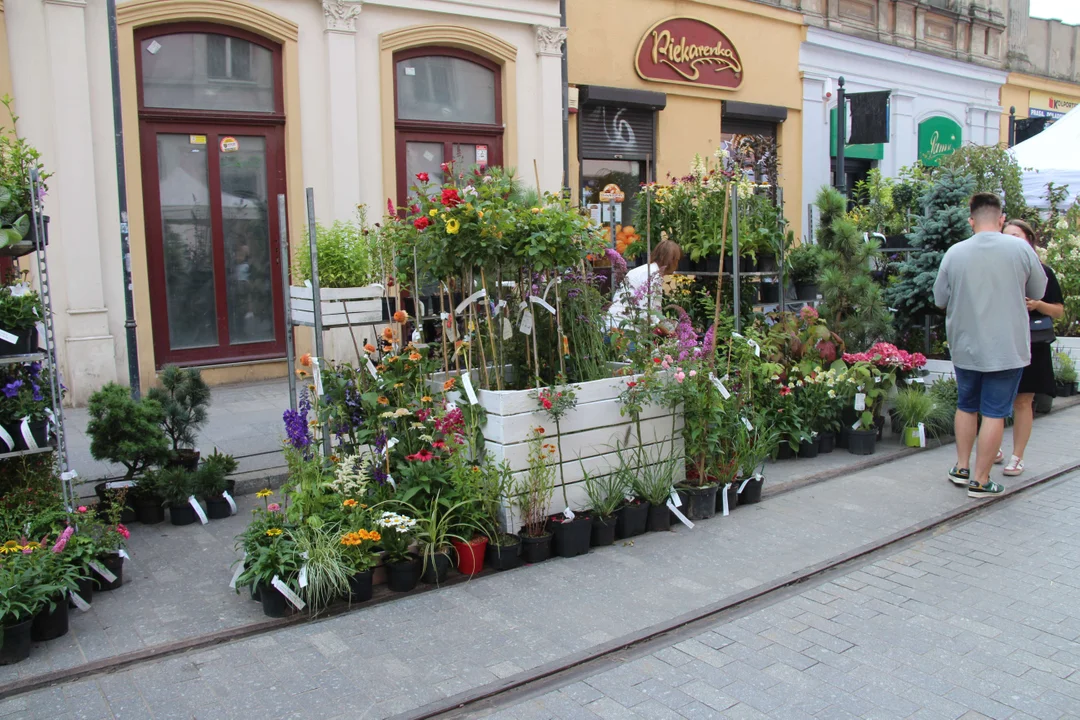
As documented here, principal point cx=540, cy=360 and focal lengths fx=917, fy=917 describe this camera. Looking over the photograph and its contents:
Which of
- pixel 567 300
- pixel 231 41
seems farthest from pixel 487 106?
pixel 567 300

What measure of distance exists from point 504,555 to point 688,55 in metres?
10.9

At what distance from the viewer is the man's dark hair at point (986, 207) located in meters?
6.03

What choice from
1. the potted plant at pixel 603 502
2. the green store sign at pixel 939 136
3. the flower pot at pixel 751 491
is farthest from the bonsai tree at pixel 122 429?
the green store sign at pixel 939 136

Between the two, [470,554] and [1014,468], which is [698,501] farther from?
[1014,468]

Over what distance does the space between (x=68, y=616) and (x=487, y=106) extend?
339 inches

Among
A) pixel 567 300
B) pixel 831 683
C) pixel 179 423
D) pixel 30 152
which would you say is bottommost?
pixel 831 683

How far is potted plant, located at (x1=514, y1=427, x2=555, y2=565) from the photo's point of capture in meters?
4.92

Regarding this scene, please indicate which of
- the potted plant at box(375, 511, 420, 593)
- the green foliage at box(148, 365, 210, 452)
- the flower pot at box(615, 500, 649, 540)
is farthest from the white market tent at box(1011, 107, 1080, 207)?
the green foliage at box(148, 365, 210, 452)

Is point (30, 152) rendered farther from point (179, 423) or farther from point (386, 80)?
point (386, 80)

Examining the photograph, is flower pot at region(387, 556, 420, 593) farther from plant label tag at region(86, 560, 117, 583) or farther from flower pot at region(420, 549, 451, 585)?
plant label tag at region(86, 560, 117, 583)

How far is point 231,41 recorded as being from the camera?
9656mm

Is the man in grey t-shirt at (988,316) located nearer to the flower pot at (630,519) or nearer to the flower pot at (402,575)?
the flower pot at (630,519)

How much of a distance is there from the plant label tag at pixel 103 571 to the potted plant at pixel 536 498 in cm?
206

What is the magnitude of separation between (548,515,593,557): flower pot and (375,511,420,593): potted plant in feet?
2.69
